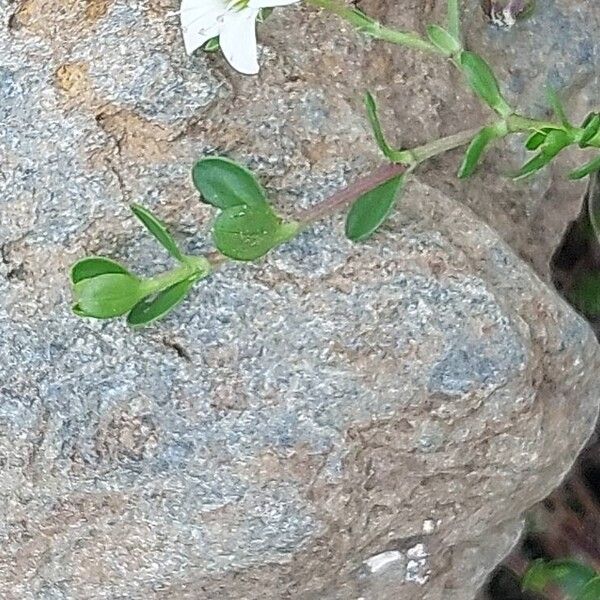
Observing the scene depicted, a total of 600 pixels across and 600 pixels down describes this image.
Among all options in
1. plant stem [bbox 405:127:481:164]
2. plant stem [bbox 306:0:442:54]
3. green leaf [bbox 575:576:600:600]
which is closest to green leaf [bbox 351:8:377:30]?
plant stem [bbox 306:0:442:54]

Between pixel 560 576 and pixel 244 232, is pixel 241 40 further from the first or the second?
pixel 560 576

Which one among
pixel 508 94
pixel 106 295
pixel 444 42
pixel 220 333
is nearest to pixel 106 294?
pixel 106 295

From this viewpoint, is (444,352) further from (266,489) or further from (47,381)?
(47,381)

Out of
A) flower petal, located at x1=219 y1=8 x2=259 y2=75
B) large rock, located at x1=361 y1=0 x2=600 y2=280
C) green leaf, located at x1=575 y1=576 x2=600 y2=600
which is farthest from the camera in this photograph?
green leaf, located at x1=575 y1=576 x2=600 y2=600

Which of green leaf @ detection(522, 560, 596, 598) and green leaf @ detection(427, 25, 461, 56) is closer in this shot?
green leaf @ detection(427, 25, 461, 56)

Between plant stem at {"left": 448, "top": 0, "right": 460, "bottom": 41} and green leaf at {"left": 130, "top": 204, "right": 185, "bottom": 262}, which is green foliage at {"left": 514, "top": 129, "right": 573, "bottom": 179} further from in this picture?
green leaf at {"left": 130, "top": 204, "right": 185, "bottom": 262}
